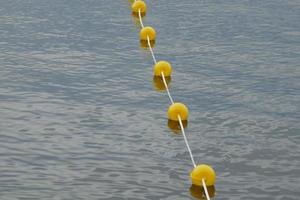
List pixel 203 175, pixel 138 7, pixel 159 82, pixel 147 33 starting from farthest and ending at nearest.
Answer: pixel 138 7 → pixel 147 33 → pixel 159 82 → pixel 203 175

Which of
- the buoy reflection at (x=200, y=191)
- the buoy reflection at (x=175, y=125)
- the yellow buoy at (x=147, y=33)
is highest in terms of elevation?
the yellow buoy at (x=147, y=33)

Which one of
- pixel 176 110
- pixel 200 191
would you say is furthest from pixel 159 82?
pixel 200 191

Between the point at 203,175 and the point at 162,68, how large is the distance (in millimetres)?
4617

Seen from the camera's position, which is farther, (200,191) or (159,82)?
(159,82)

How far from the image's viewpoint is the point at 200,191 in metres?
8.64

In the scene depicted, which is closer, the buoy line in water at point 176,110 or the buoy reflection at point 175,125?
the buoy line in water at point 176,110

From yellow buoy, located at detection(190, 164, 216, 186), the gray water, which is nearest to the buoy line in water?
yellow buoy, located at detection(190, 164, 216, 186)

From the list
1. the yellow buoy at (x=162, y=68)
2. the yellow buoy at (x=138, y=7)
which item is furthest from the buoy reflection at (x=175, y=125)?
the yellow buoy at (x=138, y=7)

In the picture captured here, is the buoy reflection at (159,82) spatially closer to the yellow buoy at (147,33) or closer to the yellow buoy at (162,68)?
the yellow buoy at (162,68)

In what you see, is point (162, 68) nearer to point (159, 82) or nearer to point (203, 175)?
point (159, 82)

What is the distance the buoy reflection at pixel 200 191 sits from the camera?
856 centimetres

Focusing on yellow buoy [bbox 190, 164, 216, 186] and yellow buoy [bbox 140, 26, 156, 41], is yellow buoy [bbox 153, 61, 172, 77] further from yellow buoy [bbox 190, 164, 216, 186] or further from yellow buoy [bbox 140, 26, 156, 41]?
yellow buoy [bbox 190, 164, 216, 186]

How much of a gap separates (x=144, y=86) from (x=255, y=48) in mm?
3449

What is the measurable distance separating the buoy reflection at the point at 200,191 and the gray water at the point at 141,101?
0.06 meters
